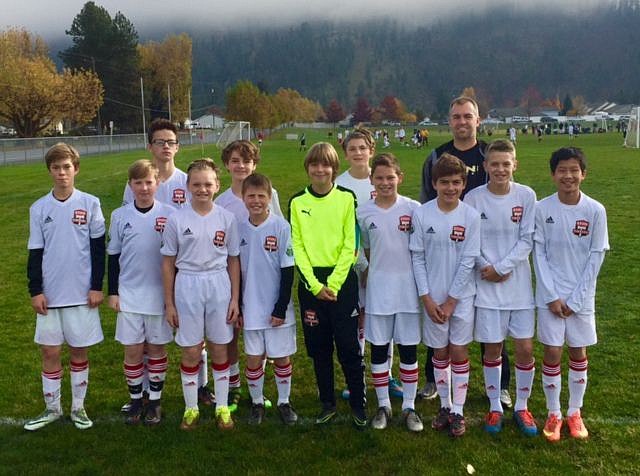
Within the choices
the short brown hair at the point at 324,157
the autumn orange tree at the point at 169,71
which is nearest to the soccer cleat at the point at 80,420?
the short brown hair at the point at 324,157

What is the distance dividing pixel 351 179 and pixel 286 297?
1.17m

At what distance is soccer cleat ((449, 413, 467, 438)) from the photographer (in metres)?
4.03

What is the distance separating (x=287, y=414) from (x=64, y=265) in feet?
6.51

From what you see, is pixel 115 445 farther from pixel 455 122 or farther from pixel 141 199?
pixel 455 122

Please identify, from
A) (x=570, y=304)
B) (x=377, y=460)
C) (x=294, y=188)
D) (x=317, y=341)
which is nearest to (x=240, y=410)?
(x=317, y=341)

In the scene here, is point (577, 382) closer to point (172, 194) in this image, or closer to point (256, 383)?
point (256, 383)

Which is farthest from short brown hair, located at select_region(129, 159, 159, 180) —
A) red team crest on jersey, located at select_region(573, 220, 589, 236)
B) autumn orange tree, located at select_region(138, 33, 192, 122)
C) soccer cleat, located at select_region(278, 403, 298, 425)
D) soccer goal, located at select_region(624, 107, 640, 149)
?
autumn orange tree, located at select_region(138, 33, 192, 122)

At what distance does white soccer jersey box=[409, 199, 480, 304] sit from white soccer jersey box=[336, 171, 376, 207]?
59cm

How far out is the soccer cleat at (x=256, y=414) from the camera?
14.2 ft

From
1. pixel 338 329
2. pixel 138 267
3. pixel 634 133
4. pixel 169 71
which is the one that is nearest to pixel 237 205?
pixel 138 267

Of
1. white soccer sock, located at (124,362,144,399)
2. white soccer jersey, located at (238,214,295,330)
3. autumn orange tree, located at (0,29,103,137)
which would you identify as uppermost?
autumn orange tree, located at (0,29,103,137)

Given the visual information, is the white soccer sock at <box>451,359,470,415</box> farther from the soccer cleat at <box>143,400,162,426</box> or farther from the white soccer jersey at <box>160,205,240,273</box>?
the soccer cleat at <box>143,400,162,426</box>

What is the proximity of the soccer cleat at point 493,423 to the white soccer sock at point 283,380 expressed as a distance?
1.49 m

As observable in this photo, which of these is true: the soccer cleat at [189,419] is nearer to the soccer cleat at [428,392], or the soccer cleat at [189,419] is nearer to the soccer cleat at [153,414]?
the soccer cleat at [153,414]
